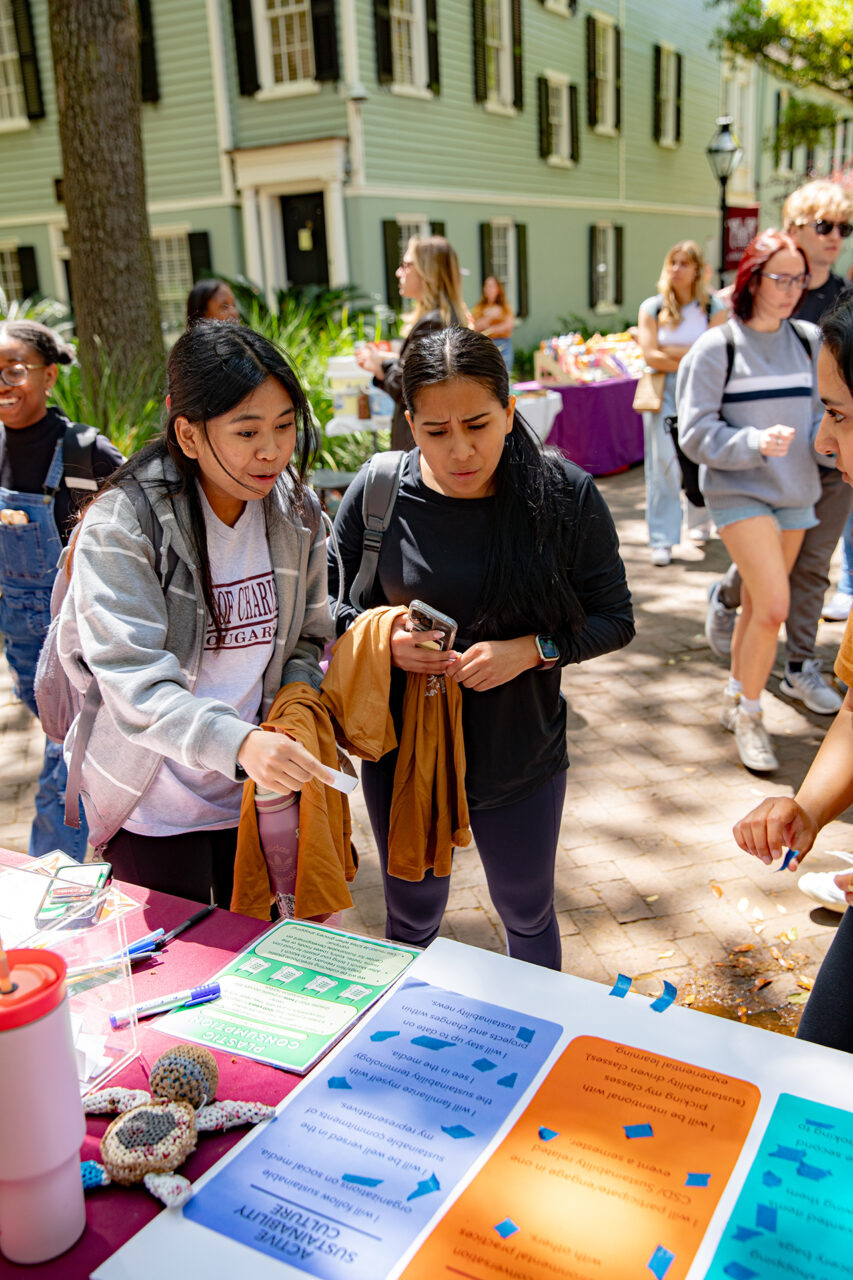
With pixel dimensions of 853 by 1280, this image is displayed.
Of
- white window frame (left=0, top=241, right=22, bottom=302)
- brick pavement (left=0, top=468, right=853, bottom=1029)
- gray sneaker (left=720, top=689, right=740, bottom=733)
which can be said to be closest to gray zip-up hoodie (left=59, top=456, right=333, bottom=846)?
brick pavement (left=0, top=468, right=853, bottom=1029)

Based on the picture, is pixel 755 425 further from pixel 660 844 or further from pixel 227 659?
pixel 227 659

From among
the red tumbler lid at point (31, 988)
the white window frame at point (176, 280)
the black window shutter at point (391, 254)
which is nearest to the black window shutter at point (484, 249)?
the black window shutter at point (391, 254)

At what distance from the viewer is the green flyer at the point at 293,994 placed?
4.58ft

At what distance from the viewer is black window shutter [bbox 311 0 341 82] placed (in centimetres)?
1354

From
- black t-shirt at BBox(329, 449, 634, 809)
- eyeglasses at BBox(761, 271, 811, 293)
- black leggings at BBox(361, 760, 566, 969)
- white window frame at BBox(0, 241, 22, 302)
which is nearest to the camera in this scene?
black t-shirt at BBox(329, 449, 634, 809)

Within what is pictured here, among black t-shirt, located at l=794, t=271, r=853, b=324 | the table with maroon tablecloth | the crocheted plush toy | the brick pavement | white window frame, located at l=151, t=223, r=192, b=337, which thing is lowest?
the brick pavement

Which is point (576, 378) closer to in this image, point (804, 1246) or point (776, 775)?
point (776, 775)

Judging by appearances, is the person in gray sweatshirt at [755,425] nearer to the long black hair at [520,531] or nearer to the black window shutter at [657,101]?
the long black hair at [520,531]

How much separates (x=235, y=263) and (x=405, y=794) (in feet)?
48.2

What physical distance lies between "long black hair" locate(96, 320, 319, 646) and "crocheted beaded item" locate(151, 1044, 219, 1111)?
848mm

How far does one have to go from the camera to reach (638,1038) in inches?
53.1

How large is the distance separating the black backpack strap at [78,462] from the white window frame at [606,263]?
62.1ft

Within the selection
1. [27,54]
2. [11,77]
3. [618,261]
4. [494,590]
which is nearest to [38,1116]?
[494,590]

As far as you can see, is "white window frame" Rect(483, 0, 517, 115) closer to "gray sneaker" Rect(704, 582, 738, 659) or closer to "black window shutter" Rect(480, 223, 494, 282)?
"black window shutter" Rect(480, 223, 494, 282)
